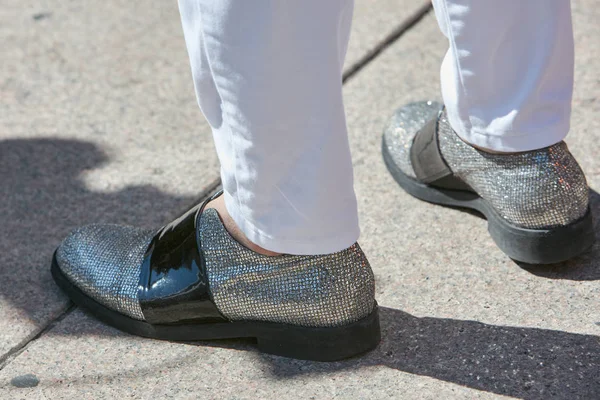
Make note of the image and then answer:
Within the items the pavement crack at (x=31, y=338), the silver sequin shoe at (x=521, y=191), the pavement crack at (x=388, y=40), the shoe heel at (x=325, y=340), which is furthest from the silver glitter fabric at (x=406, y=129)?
the pavement crack at (x=31, y=338)

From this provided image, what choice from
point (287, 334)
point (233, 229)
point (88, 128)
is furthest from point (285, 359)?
point (88, 128)

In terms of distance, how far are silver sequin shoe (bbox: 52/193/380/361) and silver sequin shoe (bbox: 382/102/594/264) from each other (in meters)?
0.44

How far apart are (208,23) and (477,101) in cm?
78

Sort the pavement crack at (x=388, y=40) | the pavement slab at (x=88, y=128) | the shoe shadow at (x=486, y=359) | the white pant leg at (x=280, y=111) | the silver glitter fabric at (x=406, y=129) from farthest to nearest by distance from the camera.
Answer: the pavement crack at (x=388, y=40)
the silver glitter fabric at (x=406, y=129)
the pavement slab at (x=88, y=128)
the shoe shadow at (x=486, y=359)
the white pant leg at (x=280, y=111)

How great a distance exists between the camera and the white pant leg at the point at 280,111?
132cm

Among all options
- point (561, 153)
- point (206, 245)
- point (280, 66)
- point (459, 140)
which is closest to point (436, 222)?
point (459, 140)

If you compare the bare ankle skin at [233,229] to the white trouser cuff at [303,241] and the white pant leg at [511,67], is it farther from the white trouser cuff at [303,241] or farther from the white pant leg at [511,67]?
the white pant leg at [511,67]

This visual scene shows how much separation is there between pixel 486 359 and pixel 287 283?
1.50 feet

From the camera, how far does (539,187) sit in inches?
73.0

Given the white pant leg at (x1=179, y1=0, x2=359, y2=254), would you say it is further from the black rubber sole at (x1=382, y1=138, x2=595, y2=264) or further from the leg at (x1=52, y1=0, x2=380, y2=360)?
the black rubber sole at (x1=382, y1=138, x2=595, y2=264)

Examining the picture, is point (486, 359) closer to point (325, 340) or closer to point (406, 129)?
point (325, 340)

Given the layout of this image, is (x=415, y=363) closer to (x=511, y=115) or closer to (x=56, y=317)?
(x=511, y=115)

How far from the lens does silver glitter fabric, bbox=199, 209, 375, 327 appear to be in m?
1.64

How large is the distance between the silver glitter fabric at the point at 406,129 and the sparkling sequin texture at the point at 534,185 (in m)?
0.30
